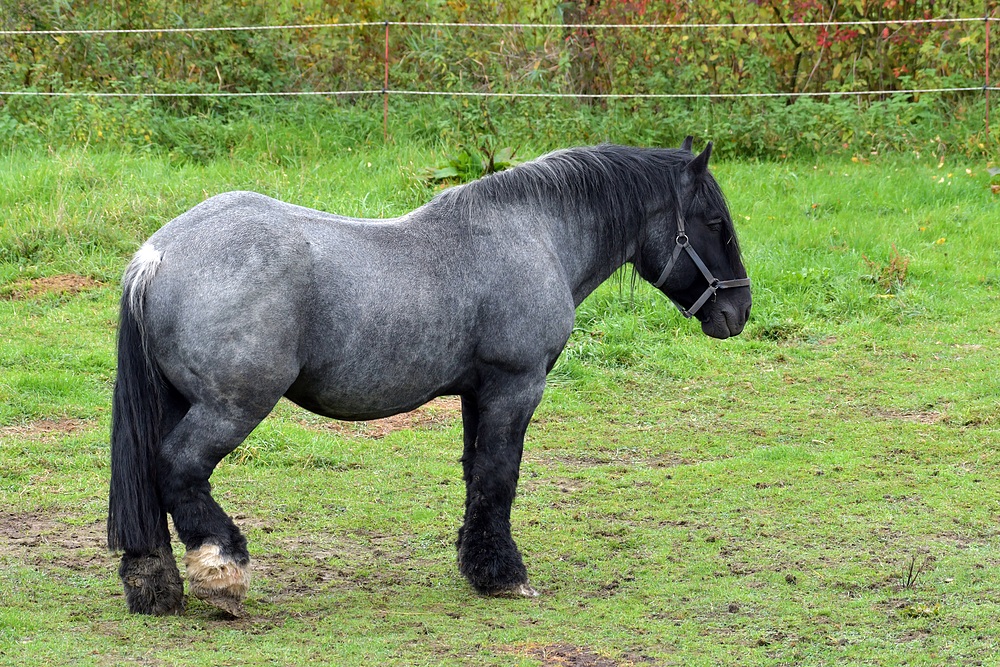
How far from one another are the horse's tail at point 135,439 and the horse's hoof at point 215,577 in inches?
8.4

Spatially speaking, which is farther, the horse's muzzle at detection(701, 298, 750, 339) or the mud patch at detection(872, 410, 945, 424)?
the mud patch at detection(872, 410, 945, 424)

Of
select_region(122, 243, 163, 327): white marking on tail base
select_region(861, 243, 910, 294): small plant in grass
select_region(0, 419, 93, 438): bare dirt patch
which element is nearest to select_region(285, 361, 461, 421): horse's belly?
select_region(122, 243, 163, 327): white marking on tail base

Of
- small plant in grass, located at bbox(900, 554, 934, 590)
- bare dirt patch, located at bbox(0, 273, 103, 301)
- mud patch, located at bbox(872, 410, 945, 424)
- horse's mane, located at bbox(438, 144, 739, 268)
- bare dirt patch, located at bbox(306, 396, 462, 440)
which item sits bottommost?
bare dirt patch, located at bbox(306, 396, 462, 440)

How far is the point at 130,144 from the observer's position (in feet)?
37.2

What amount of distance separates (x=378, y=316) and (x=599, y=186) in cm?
126

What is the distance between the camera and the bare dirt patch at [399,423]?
7.32 m

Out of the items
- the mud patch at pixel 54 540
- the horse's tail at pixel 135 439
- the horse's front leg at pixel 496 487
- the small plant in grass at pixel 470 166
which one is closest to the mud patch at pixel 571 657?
the horse's front leg at pixel 496 487

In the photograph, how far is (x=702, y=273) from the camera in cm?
534

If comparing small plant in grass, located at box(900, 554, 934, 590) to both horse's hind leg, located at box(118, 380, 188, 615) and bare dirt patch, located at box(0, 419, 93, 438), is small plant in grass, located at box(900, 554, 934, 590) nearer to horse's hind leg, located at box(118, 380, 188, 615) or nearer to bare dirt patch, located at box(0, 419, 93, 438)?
horse's hind leg, located at box(118, 380, 188, 615)

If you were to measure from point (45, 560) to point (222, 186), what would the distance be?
5.82 m

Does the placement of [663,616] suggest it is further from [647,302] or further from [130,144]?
[130,144]

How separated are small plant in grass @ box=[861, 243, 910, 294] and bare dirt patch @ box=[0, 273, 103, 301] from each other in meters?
6.31

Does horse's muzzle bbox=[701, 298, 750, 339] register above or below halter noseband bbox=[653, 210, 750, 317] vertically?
below

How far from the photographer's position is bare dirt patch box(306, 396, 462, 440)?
24.0ft
